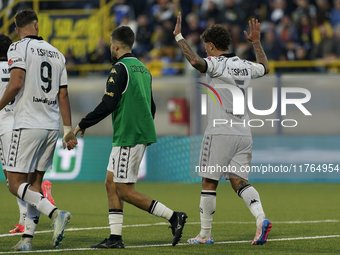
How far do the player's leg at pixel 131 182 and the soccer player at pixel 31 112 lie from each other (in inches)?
19.7

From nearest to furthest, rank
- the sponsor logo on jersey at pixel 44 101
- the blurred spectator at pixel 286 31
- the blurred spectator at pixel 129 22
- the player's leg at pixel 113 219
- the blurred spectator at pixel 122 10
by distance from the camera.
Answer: the sponsor logo on jersey at pixel 44 101 → the player's leg at pixel 113 219 → the blurred spectator at pixel 286 31 → the blurred spectator at pixel 129 22 → the blurred spectator at pixel 122 10

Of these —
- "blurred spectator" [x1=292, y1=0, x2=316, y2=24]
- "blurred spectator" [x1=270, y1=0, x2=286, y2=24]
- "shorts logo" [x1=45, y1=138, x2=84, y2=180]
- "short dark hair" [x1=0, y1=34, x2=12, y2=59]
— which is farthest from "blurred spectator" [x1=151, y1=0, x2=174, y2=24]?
"short dark hair" [x1=0, y1=34, x2=12, y2=59]

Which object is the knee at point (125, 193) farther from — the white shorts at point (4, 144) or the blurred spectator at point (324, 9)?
the blurred spectator at point (324, 9)

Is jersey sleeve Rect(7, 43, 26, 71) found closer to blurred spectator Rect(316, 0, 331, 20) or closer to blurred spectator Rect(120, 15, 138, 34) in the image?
blurred spectator Rect(316, 0, 331, 20)

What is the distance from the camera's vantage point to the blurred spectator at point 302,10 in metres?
18.3

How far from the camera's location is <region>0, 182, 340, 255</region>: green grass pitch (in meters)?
6.51

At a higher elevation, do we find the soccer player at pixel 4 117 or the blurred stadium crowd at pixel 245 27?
the blurred stadium crowd at pixel 245 27

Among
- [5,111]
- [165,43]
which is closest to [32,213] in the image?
[5,111]

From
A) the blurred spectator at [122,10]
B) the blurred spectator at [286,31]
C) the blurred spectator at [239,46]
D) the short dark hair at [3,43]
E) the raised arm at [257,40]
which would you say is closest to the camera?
the raised arm at [257,40]

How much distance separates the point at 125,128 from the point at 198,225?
267 centimetres

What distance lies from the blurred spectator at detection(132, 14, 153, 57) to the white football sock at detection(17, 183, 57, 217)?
13.9 m

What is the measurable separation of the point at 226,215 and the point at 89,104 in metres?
8.23

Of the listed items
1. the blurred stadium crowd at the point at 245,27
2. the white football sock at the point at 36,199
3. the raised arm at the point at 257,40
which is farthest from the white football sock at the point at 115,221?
the blurred stadium crowd at the point at 245,27

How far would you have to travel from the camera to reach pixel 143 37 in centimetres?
2030
